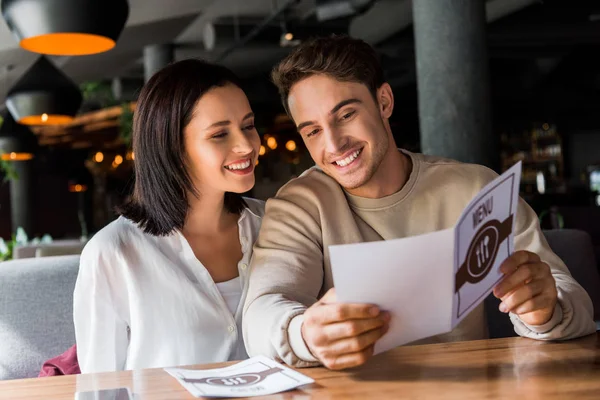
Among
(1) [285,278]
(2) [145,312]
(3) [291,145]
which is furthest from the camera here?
(3) [291,145]

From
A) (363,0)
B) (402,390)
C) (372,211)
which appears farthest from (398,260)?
(363,0)

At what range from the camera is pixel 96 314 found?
1.97 meters

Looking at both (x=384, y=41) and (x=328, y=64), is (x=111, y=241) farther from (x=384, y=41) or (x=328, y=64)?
(x=384, y=41)

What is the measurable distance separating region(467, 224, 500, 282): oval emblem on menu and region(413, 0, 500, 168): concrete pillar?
2.28 m

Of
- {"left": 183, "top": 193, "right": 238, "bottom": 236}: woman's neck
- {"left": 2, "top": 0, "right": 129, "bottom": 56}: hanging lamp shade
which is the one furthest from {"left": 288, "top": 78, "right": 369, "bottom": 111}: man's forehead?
{"left": 2, "top": 0, "right": 129, "bottom": 56}: hanging lamp shade

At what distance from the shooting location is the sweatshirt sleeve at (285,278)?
1.45 m

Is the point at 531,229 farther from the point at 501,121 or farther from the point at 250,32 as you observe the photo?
the point at 501,121

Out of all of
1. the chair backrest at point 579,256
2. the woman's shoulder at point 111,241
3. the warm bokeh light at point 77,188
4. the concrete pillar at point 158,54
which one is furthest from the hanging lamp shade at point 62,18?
the warm bokeh light at point 77,188

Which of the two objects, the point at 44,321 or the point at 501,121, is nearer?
the point at 44,321

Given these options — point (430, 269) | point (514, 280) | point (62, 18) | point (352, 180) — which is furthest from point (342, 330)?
point (62, 18)

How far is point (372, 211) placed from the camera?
1.92 m

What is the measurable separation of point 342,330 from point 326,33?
424 cm

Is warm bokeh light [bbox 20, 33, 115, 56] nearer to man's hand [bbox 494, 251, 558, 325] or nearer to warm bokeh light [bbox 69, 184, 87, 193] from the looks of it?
man's hand [bbox 494, 251, 558, 325]

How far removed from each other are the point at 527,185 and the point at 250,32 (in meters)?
7.65
